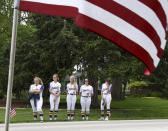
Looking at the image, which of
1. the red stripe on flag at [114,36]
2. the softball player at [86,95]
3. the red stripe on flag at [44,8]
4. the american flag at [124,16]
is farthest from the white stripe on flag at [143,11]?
the softball player at [86,95]

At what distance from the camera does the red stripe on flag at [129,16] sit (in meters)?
3.94

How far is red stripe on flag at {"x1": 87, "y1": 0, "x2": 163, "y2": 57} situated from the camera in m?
3.94

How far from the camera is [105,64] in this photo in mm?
23516

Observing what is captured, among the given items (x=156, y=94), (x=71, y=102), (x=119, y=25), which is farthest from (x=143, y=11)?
(x=156, y=94)

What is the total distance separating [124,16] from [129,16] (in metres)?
0.05

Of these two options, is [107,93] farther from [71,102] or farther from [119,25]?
[119,25]

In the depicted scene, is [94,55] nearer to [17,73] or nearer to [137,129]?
[17,73]

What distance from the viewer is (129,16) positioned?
4031mm

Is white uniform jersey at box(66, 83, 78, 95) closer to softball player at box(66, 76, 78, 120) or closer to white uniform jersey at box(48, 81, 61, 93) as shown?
softball player at box(66, 76, 78, 120)

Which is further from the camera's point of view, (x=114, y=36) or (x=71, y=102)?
(x=71, y=102)

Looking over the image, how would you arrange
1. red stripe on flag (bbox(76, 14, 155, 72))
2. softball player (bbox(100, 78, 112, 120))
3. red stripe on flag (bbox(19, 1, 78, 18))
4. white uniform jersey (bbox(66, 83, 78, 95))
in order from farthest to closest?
softball player (bbox(100, 78, 112, 120)), white uniform jersey (bbox(66, 83, 78, 95)), red stripe on flag (bbox(19, 1, 78, 18)), red stripe on flag (bbox(76, 14, 155, 72))

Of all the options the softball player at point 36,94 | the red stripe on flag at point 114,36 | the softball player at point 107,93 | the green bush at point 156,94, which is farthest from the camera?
the green bush at point 156,94

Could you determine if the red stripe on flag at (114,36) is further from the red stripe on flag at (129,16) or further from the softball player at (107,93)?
the softball player at (107,93)

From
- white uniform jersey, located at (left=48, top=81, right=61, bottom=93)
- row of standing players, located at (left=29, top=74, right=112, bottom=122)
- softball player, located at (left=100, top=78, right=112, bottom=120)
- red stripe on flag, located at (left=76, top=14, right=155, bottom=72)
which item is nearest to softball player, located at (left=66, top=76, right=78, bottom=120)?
row of standing players, located at (left=29, top=74, right=112, bottom=122)
